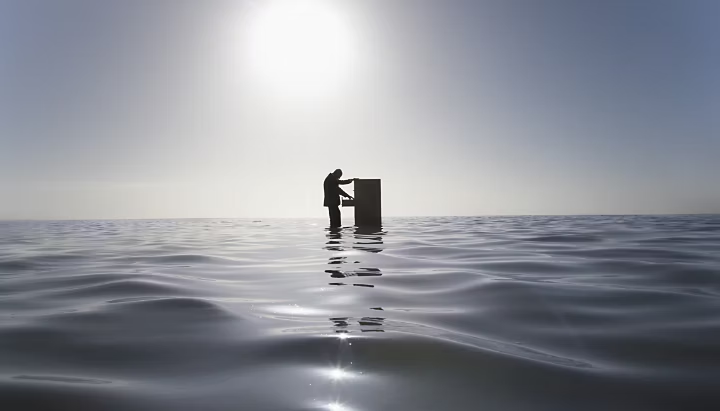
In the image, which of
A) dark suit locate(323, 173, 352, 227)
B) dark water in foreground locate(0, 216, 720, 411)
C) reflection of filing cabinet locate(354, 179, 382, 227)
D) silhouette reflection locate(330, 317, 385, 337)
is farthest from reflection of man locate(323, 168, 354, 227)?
silhouette reflection locate(330, 317, 385, 337)

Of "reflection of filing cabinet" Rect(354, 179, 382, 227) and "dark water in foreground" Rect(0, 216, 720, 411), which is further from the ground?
"reflection of filing cabinet" Rect(354, 179, 382, 227)

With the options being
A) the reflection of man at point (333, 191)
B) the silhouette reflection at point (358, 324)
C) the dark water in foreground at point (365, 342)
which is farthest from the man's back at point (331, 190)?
the silhouette reflection at point (358, 324)

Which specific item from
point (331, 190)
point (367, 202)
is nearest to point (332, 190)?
point (331, 190)

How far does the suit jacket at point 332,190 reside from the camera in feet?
48.7

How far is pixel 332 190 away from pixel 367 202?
1826 millimetres

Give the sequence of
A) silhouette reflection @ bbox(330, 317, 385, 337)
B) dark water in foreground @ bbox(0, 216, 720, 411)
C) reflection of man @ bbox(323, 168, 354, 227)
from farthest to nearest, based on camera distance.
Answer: reflection of man @ bbox(323, 168, 354, 227) < silhouette reflection @ bbox(330, 317, 385, 337) < dark water in foreground @ bbox(0, 216, 720, 411)

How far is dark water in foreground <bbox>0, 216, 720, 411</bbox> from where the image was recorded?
5.51 ft

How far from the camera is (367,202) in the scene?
16031mm

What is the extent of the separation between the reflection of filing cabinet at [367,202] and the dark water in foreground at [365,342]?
35.3ft

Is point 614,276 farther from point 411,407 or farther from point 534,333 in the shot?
point 411,407

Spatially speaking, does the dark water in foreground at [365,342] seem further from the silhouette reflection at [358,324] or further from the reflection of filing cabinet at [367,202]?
the reflection of filing cabinet at [367,202]

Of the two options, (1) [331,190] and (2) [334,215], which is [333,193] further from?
(2) [334,215]

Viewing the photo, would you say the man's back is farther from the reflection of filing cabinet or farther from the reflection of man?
the reflection of filing cabinet

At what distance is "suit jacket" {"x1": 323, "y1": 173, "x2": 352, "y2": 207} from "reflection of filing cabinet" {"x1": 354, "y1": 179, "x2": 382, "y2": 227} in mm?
743
